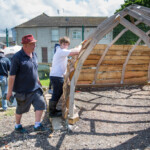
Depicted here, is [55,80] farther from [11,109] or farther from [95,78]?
[95,78]

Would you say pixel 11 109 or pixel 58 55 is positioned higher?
pixel 58 55

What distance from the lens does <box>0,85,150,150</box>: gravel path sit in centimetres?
320

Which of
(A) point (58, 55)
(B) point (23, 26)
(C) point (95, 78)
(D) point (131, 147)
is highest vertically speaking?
(B) point (23, 26)

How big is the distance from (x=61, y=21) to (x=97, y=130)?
90.9 feet

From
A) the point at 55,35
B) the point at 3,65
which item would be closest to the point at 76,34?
the point at 55,35

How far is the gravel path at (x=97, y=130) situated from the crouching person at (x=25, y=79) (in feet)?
1.45

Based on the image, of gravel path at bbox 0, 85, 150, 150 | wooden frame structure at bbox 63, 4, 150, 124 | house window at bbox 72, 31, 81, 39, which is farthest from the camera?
house window at bbox 72, 31, 81, 39

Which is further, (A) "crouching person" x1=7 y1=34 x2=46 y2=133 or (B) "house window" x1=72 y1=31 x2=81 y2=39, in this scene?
(B) "house window" x1=72 y1=31 x2=81 y2=39

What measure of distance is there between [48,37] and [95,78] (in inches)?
821

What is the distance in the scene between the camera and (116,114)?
4770mm

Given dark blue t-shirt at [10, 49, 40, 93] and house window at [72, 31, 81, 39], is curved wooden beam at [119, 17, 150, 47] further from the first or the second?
house window at [72, 31, 81, 39]

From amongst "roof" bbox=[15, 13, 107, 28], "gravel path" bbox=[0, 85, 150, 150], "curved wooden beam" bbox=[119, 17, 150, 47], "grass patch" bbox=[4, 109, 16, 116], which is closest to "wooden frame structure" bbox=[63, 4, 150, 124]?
"curved wooden beam" bbox=[119, 17, 150, 47]

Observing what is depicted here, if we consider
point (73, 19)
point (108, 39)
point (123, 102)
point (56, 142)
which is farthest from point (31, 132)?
point (73, 19)

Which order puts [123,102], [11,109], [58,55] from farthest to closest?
[123,102]
[11,109]
[58,55]
